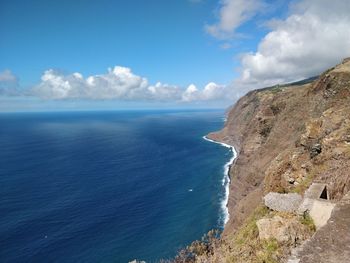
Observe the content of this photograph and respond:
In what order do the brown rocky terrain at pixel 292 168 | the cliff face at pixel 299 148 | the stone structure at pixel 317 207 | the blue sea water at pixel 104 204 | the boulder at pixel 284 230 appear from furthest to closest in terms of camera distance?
1. the blue sea water at pixel 104 204
2. the cliff face at pixel 299 148
3. the stone structure at pixel 317 207
4. the brown rocky terrain at pixel 292 168
5. the boulder at pixel 284 230

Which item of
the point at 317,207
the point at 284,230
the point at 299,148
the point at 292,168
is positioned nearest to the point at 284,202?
the point at 317,207

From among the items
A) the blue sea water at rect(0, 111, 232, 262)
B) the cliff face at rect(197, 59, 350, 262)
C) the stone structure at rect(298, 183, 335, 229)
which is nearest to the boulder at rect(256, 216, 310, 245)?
the stone structure at rect(298, 183, 335, 229)

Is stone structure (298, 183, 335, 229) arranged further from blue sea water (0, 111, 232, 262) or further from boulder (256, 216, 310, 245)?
blue sea water (0, 111, 232, 262)

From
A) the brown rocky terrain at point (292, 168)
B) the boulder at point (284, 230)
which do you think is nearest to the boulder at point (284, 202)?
the brown rocky terrain at point (292, 168)

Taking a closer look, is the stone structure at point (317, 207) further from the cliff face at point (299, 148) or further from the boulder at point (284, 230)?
the cliff face at point (299, 148)

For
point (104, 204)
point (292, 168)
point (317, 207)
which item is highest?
point (317, 207)

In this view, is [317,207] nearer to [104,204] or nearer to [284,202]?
[284,202]

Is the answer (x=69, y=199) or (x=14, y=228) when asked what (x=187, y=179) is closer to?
(x=69, y=199)
